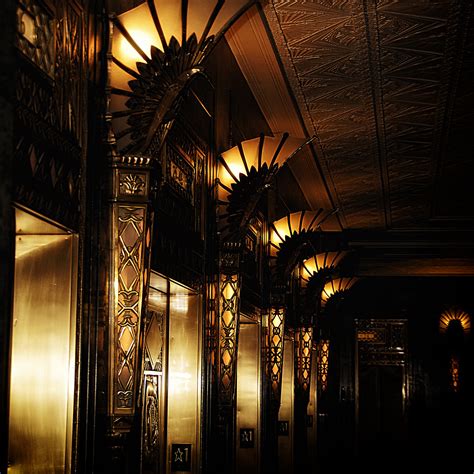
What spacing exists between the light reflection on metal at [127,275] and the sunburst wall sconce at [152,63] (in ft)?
0.58

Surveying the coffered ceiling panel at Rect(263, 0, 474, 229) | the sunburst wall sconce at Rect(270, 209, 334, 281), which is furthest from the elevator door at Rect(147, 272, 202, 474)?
the sunburst wall sconce at Rect(270, 209, 334, 281)

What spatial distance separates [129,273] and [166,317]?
247cm

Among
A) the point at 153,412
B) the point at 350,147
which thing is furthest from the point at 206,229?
the point at 350,147

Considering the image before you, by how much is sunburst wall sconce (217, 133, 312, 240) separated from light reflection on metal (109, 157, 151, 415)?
2837mm

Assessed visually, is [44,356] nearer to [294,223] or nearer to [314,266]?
[294,223]

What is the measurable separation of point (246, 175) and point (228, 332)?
1.19m

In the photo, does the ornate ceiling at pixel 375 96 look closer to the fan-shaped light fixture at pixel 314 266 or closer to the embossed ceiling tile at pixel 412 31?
the embossed ceiling tile at pixel 412 31

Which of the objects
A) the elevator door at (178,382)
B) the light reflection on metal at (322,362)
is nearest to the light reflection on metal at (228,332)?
the elevator door at (178,382)

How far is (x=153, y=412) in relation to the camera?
646cm

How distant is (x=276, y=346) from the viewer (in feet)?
33.2

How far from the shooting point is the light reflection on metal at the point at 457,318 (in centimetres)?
1927

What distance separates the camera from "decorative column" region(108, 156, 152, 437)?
4.16 metres

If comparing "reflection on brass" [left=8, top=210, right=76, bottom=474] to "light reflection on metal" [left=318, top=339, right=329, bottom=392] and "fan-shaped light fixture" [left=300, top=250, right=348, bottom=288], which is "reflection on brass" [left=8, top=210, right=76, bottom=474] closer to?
"fan-shaped light fixture" [left=300, top=250, right=348, bottom=288]

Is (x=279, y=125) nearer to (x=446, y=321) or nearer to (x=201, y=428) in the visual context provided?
(x=201, y=428)
